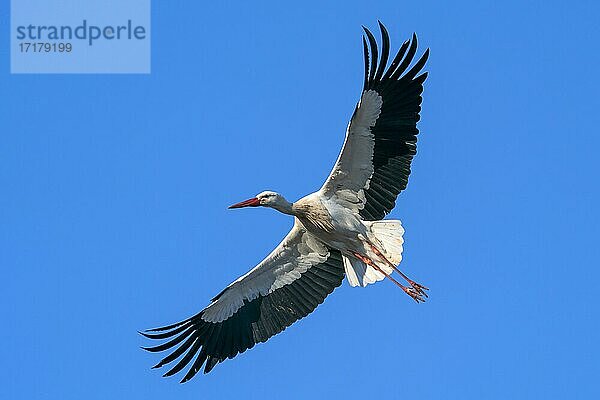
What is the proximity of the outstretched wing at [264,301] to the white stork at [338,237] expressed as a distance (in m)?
0.01

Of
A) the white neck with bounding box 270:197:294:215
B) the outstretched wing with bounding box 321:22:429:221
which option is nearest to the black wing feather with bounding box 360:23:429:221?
the outstretched wing with bounding box 321:22:429:221

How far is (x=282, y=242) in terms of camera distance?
1535 centimetres

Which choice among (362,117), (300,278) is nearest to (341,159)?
(362,117)

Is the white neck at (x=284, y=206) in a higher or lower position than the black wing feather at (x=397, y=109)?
lower

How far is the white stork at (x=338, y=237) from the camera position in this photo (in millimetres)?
14641

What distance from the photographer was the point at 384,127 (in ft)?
48.1

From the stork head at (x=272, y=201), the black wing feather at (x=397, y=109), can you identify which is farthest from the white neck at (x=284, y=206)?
the black wing feather at (x=397, y=109)

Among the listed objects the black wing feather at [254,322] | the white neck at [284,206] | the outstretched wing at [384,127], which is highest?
the outstretched wing at [384,127]

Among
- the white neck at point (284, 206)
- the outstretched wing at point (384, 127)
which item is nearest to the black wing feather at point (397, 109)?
the outstretched wing at point (384, 127)

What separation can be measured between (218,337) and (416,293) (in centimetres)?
223

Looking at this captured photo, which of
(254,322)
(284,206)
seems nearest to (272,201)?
(284,206)

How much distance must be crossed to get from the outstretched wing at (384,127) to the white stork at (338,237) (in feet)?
0.03

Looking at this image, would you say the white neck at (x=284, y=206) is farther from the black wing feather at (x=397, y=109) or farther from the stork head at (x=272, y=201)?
the black wing feather at (x=397, y=109)

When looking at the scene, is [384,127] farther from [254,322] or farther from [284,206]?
[254,322]
